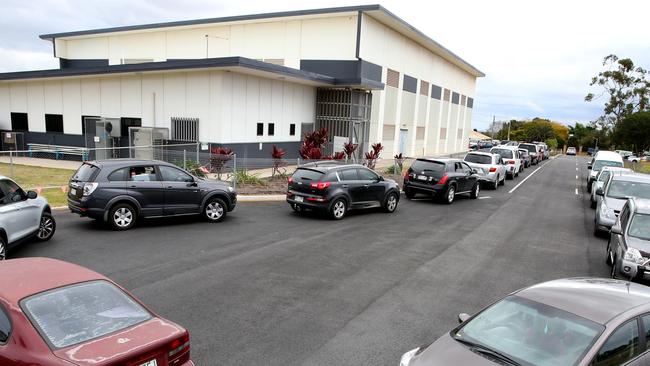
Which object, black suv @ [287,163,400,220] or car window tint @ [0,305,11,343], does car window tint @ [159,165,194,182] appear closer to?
black suv @ [287,163,400,220]

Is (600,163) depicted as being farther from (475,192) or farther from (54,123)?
(54,123)

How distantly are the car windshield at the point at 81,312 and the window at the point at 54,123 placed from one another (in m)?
26.5

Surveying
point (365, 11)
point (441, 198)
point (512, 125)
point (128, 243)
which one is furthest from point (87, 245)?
point (512, 125)

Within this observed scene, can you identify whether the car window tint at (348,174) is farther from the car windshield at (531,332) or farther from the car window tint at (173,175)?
the car windshield at (531,332)

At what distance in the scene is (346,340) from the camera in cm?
602

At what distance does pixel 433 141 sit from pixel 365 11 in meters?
23.4

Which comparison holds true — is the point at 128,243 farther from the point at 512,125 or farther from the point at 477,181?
the point at 512,125

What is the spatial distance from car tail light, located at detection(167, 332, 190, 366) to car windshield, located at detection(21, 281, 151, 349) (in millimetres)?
375

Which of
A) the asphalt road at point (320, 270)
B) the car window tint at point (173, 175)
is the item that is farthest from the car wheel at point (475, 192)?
the car window tint at point (173, 175)

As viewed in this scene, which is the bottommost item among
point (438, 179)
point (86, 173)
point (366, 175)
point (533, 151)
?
point (533, 151)

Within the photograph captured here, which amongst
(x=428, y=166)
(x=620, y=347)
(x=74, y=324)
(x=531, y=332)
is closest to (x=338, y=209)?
(x=428, y=166)

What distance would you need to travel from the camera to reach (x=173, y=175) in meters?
12.1

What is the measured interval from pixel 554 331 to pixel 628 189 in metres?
12.6

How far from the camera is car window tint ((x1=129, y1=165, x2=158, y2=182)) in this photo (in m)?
11.3
